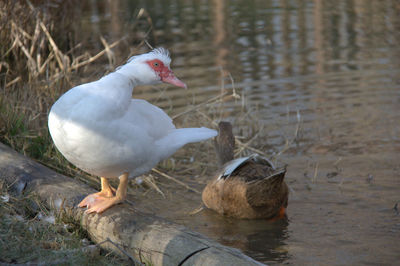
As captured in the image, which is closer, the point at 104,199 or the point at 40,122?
the point at 104,199

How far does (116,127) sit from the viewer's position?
3.29 metres

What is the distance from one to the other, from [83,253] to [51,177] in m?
1.09

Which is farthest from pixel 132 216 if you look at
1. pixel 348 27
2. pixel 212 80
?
pixel 348 27

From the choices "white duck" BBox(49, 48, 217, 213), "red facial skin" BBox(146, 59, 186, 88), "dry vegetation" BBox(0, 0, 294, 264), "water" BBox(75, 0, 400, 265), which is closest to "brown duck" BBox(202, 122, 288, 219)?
"water" BBox(75, 0, 400, 265)

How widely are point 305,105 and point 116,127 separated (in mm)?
5132

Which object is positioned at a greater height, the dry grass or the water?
the dry grass

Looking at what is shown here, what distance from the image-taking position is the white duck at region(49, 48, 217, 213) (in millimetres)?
3236

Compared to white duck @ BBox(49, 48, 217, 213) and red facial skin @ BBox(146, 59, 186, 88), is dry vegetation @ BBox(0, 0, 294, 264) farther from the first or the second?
red facial skin @ BBox(146, 59, 186, 88)

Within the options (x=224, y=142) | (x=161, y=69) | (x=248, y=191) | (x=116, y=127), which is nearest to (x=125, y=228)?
(x=116, y=127)

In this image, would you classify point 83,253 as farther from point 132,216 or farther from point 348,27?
point 348,27

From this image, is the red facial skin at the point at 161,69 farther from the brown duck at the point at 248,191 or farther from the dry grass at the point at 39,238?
the brown duck at the point at 248,191

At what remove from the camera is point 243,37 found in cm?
1254

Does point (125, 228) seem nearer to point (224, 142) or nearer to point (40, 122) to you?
point (224, 142)

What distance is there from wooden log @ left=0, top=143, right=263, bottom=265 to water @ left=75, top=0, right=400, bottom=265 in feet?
4.07
